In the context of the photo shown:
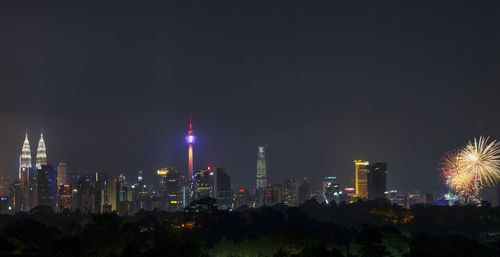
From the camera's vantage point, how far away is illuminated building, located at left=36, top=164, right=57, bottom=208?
16438cm

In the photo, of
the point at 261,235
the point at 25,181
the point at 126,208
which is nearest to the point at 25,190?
the point at 25,181

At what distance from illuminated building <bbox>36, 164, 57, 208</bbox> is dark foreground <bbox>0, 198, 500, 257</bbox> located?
73.0 metres

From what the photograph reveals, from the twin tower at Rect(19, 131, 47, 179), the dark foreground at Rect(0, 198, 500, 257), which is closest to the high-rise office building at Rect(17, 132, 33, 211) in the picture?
the twin tower at Rect(19, 131, 47, 179)

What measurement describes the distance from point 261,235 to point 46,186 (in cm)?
11476

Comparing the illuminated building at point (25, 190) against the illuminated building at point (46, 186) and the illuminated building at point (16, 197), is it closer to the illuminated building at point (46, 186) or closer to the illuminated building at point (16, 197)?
the illuminated building at point (16, 197)

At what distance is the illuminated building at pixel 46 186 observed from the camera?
16438 cm

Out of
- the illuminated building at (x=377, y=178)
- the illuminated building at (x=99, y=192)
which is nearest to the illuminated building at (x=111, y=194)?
the illuminated building at (x=99, y=192)

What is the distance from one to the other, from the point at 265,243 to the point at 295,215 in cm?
2943

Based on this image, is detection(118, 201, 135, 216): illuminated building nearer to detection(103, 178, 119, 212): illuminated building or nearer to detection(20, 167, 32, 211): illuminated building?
detection(103, 178, 119, 212): illuminated building

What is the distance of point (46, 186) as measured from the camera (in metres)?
166

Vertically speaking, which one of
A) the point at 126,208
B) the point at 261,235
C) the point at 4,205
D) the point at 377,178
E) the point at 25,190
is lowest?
the point at 126,208

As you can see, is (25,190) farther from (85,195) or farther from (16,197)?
(85,195)

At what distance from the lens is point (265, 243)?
174 feet

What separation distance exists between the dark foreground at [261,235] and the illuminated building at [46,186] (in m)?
73.0
